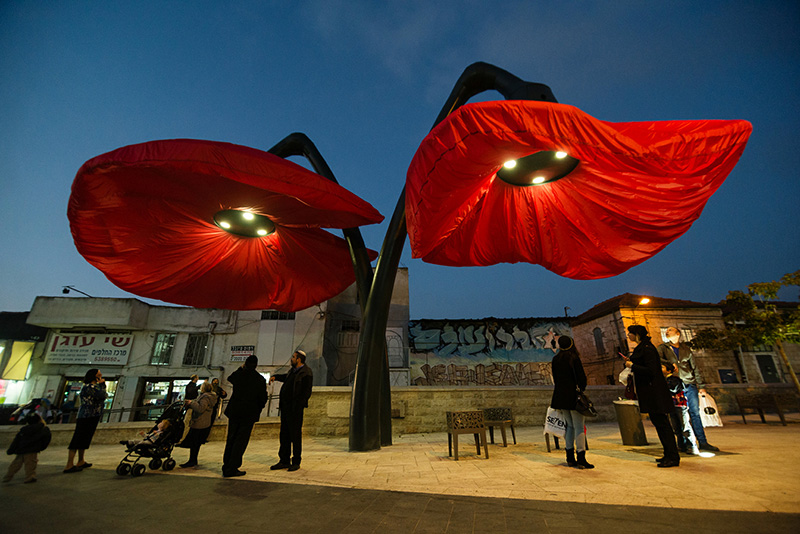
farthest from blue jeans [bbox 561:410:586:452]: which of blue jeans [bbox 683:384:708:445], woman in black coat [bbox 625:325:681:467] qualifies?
blue jeans [bbox 683:384:708:445]

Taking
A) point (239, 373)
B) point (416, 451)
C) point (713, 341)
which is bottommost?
point (416, 451)

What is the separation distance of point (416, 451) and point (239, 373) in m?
3.55

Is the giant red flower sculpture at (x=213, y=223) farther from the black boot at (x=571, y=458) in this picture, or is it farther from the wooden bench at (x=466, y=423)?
the black boot at (x=571, y=458)

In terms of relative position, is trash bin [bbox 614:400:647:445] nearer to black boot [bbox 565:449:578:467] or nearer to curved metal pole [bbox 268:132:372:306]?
black boot [bbox 565:449:578:467]

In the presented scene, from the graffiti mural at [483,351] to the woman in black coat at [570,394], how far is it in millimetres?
20094

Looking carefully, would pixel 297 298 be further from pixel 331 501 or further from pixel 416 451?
pixel 331 501

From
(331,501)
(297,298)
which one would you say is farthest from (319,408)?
(331,501)

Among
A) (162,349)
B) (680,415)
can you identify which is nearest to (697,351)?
(680,415)

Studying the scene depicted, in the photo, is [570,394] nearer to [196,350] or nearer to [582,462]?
[582,462]

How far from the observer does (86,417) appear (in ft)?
18.3

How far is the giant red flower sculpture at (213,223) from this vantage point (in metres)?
3.88

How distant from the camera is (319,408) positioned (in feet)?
30.3

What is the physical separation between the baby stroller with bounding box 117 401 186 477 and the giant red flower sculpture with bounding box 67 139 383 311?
258 cm

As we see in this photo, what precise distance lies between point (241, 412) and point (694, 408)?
7.00m
